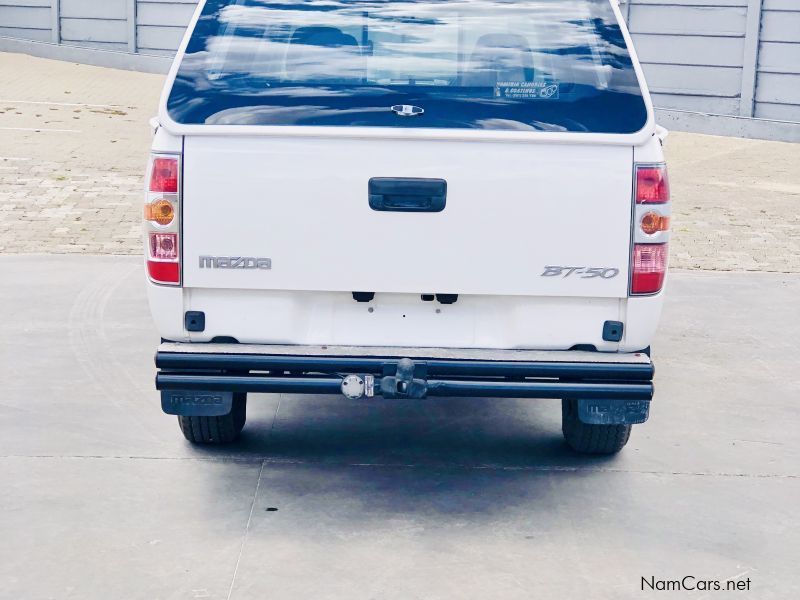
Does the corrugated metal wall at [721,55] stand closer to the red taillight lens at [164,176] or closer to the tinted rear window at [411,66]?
the tinted rear window at [411,66]

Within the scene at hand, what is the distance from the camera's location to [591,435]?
247 inches

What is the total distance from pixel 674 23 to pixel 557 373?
15839mm

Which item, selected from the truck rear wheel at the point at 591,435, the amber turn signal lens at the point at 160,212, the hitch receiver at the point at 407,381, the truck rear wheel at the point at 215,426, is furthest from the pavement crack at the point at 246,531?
the truck rear wheel at the point at 591,435

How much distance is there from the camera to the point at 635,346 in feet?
18.2

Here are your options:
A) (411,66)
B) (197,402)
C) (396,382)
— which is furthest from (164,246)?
(411,66)

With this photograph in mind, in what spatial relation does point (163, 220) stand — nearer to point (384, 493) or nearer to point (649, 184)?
point (384, 493)

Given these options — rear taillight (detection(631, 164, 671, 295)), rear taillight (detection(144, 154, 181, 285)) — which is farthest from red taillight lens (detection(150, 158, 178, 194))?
rear taillight (detection(631, 164, 671, 295))

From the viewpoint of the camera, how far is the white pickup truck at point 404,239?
538cm

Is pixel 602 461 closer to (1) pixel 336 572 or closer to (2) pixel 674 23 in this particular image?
(1) pixel 336 572

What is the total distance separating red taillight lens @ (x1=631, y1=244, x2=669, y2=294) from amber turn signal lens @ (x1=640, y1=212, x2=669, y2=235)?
0.06 metres

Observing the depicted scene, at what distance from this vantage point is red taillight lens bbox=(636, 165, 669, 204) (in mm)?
5383

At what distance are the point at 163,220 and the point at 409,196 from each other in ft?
3.19

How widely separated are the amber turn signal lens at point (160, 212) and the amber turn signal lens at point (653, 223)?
72.7 inches

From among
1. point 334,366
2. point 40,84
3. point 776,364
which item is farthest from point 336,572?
point 40,84
